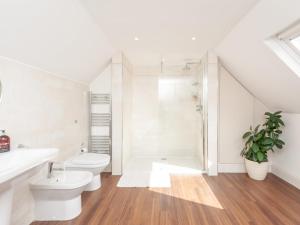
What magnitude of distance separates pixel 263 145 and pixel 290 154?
1.42ft

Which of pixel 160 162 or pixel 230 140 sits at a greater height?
pixel 230 140

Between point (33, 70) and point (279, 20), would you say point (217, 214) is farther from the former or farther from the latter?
point (33, 70)

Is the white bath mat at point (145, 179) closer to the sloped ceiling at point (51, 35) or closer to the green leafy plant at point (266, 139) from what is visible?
the green leafy plant at point (266, 139)

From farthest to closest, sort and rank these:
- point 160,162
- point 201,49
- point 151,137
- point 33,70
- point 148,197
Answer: point 151,137 < point 160,162 < point 201,49 < point 148,197 < point 33,70

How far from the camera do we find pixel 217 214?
219cm

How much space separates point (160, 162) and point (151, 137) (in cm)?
74

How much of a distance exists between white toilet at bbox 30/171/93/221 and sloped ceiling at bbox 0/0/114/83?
4.14 feet

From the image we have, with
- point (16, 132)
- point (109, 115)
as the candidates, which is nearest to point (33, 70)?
point (16, 132)

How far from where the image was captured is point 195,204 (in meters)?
2.41

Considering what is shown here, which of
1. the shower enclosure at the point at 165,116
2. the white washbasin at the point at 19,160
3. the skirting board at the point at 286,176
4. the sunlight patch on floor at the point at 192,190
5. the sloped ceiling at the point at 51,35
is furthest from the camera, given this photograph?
the shower enclosure at the point at 165,116

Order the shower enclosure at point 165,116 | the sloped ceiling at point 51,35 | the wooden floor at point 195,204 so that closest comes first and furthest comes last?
the sloped ceiling at point 51,35
the wooden floor at point 195,204
the shower enclosure at point 165,116

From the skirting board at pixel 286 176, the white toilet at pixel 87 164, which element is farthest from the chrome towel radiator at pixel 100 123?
the skirting board at pixel 286 176

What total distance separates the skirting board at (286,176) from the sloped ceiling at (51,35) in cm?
359

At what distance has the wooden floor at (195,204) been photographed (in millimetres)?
2078
